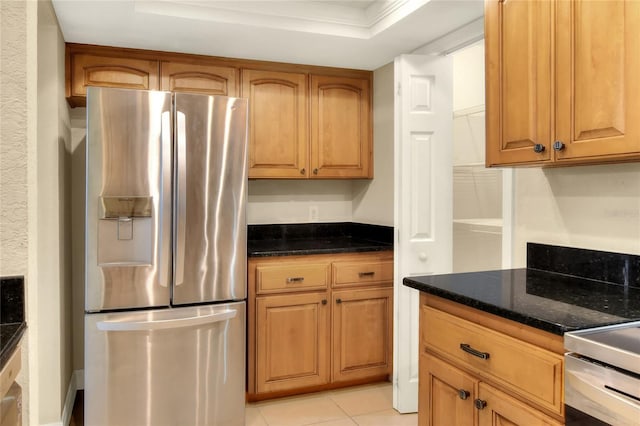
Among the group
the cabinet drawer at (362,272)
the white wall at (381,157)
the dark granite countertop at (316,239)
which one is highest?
A: the white wall at (381,157)

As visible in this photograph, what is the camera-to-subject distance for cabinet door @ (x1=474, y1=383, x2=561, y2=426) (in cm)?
134

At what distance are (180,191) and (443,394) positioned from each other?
5.17 ft

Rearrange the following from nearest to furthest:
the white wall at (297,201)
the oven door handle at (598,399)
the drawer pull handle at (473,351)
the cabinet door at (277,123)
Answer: the oven door handle at (598,399), the drawer pull handle at (473,351), the cabinet door at (277,123), the white wall at (297,201)

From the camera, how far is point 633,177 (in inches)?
66.9

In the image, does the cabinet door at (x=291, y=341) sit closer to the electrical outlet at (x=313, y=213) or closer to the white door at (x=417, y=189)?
the white door at (x=417, y=189)

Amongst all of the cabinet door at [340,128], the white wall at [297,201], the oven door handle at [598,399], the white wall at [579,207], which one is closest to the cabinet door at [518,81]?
the white wall at [579,207]

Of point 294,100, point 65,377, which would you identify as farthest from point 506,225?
point 65,377

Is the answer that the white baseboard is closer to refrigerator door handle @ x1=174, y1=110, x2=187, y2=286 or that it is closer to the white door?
refrigerator door handle @ x1=174, y1=110, x2=187, y2=286

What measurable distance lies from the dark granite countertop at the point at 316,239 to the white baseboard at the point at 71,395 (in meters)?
1.28

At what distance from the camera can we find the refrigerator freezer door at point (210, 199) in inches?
98.7

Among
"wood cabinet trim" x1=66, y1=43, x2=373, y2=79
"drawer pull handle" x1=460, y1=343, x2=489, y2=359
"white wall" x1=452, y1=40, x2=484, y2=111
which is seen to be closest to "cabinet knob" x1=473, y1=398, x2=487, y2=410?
"drawer pull handle" x1=460, y1=343, x2=489, y2=359

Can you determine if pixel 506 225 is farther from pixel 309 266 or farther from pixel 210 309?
pixel 210 309

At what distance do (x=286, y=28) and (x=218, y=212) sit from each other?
1.05 m

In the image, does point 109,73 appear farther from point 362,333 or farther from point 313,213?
point 362,333
